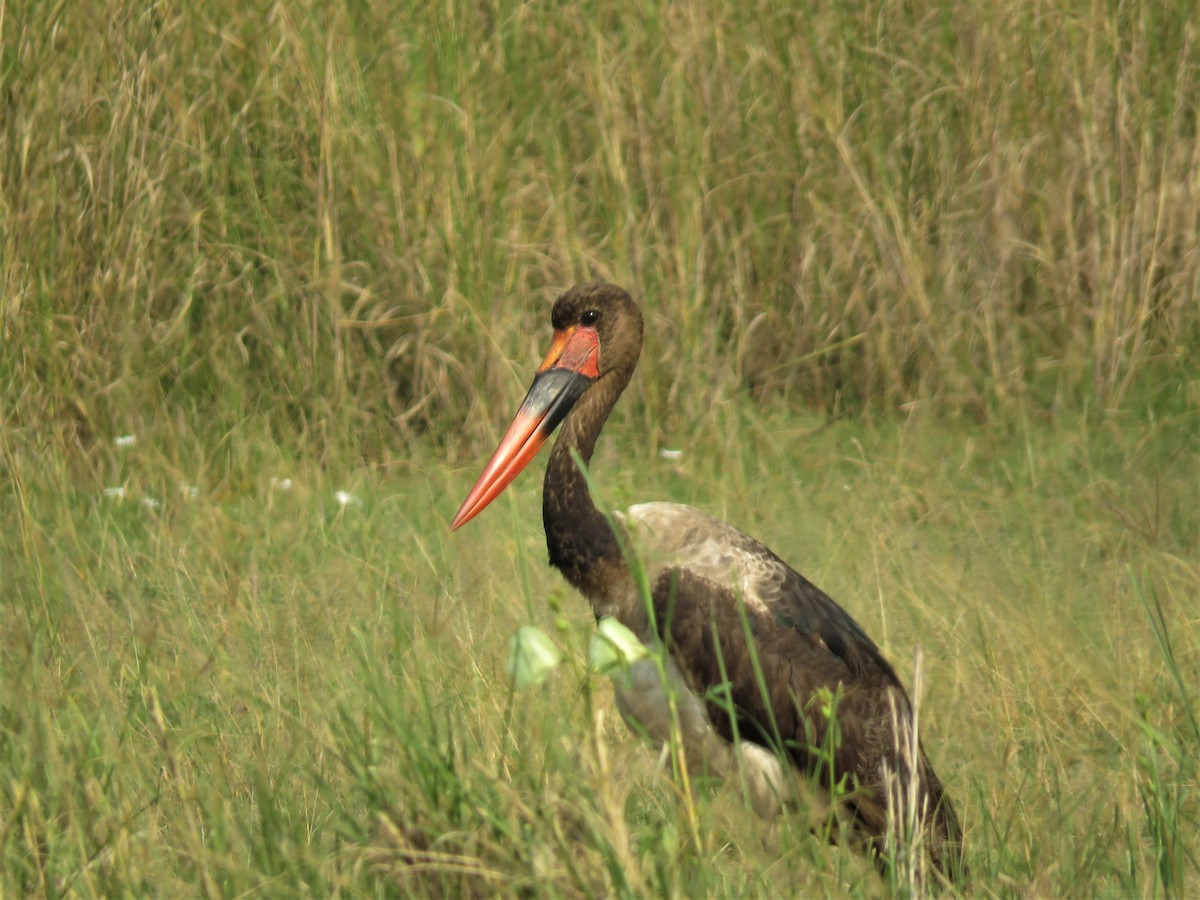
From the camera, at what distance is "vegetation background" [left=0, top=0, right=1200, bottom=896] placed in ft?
11.2

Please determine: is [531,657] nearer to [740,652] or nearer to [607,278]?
[740,652]

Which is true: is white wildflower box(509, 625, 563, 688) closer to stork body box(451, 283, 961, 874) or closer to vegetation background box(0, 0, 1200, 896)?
stork body box(451, 283, 961, 874)

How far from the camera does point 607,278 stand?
164 inches

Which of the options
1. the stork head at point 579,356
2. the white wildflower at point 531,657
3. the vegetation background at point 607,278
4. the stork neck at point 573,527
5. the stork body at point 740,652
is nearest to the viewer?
the white wildflower at point 531,657

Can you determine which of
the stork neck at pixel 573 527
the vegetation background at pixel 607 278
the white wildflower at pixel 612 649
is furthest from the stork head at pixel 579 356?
the white wildflower at pixel 612 649

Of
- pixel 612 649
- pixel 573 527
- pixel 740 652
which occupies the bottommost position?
pixel 740 652

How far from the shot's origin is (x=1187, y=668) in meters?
2.94

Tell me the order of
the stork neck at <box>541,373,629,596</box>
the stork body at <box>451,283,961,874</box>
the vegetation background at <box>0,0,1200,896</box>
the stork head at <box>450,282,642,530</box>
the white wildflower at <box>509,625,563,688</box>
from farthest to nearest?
the vegetation background at <box>0,0,1200,896</box>, the stork head at <box>450,282,642,530</box>, the stork neck at <box>541,373,629,596</box>, the stork body at <box>451,283,961,874</box>, the white wildflower at <box>509,625,563,688</box>

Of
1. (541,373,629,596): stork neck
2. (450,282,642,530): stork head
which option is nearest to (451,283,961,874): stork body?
(541,373,629,596): stork neck

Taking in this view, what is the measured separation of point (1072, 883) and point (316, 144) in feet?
9.37

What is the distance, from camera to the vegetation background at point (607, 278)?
3.43m

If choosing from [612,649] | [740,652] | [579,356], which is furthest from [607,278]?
[612,649]

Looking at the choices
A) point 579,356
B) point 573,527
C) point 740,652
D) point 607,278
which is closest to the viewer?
point 740,652

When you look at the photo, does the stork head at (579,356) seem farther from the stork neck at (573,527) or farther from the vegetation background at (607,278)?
the vegetation background at (607,278)
